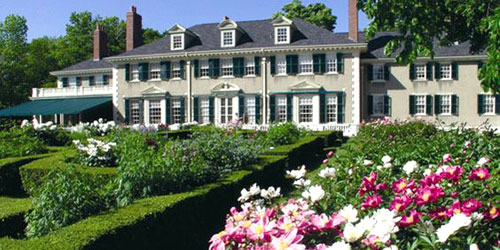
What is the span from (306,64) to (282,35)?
266cm

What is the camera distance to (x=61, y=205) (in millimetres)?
5121

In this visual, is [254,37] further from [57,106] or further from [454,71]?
[57,106]

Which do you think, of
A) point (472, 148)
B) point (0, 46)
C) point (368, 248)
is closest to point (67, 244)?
point (368, 248)

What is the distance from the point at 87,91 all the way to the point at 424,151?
109ft

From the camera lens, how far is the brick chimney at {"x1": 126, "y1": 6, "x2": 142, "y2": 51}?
32.7m

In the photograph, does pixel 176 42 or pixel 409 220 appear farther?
pixel 176 42

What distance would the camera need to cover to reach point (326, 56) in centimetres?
2705

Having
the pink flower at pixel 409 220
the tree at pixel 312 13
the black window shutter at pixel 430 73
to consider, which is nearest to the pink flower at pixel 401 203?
the pink flower at pixel 409 220

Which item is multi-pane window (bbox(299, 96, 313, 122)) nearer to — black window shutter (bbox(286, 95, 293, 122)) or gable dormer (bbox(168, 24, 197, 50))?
black window shutter (bbox(286, 95, 293, 122))

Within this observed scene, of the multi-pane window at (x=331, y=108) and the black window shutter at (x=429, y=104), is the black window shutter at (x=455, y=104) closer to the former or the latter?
the black window shutter at (x=429, y=104)

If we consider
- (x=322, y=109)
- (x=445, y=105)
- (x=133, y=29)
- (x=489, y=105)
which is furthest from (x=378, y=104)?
(x=133, y=29)

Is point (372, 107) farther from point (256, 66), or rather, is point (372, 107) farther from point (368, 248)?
point (368, 248)

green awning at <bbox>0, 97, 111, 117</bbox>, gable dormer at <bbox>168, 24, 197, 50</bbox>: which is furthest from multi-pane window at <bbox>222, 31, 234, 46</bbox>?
green awning at <bbox>0, 97, 111, 117</bbox>

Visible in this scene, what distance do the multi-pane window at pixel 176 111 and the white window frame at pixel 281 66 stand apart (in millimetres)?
7516
